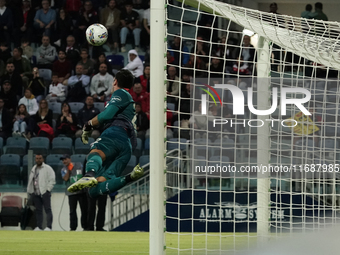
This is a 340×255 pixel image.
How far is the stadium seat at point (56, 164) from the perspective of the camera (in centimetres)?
830

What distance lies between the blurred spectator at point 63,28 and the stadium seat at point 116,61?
101cm

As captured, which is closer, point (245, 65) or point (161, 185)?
point (161, 185)

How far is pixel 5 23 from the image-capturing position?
1137 cm

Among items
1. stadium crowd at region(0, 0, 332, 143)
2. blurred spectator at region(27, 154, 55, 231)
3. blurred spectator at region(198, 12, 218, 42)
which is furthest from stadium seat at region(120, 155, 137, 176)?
blurred spectator at region(198, 12, 218, 42)

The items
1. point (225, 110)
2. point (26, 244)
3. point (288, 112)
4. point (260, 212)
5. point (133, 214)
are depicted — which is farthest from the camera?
point (133, 214)

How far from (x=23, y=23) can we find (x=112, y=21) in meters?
1.85

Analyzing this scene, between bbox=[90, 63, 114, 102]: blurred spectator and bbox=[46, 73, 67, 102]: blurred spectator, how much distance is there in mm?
558

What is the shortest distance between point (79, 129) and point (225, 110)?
322 centimetres

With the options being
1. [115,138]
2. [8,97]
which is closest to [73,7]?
[8,97]

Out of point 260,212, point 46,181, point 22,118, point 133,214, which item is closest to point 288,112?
point 260,212

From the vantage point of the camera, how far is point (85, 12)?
1148cm

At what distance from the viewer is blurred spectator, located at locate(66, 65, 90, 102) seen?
10020 millimetres

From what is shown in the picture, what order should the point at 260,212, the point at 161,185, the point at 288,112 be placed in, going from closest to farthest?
1. the point at 161,185
2. the point at 260,212
3. the point at 288,112

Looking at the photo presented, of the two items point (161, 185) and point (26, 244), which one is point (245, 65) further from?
point (161, 185)
